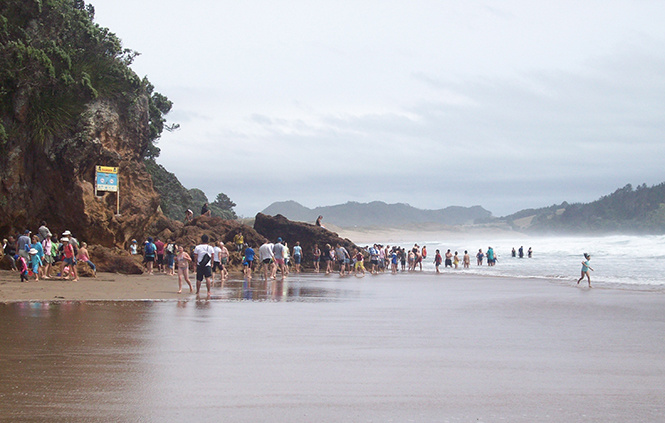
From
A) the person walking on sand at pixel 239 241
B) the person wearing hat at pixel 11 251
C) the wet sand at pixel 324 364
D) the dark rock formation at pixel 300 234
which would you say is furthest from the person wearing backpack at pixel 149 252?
the dark rock formation at pixel 300 234

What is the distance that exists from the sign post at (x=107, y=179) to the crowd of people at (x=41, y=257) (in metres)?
3.87

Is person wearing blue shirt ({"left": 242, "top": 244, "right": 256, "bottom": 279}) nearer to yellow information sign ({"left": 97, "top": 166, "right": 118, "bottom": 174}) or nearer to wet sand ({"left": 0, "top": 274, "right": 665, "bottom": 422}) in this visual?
yellow information sign ({"left": 97, "top": 166, "right": 118, "bottom": 174})

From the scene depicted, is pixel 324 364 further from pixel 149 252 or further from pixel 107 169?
pixel 107 169

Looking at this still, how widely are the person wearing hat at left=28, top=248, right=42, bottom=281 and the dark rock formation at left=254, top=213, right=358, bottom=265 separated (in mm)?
19188

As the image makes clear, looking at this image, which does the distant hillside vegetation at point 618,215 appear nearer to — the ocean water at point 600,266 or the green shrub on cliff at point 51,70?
the ocean water at point 600,266

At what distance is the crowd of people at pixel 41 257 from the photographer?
17.4m

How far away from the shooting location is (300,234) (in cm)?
3631

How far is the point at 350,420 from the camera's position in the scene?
4953mm

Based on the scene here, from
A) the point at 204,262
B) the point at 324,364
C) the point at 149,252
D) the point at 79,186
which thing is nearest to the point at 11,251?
the point at 79,186

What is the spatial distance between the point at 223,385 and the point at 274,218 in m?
31.5

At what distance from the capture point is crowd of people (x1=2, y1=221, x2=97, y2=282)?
17.4 m

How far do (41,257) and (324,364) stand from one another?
14.1m

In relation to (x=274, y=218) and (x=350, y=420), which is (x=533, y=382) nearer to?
(x=350, y=420)

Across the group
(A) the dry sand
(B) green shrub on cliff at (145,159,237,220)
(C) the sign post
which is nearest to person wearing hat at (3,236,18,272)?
(A) the dry sand
